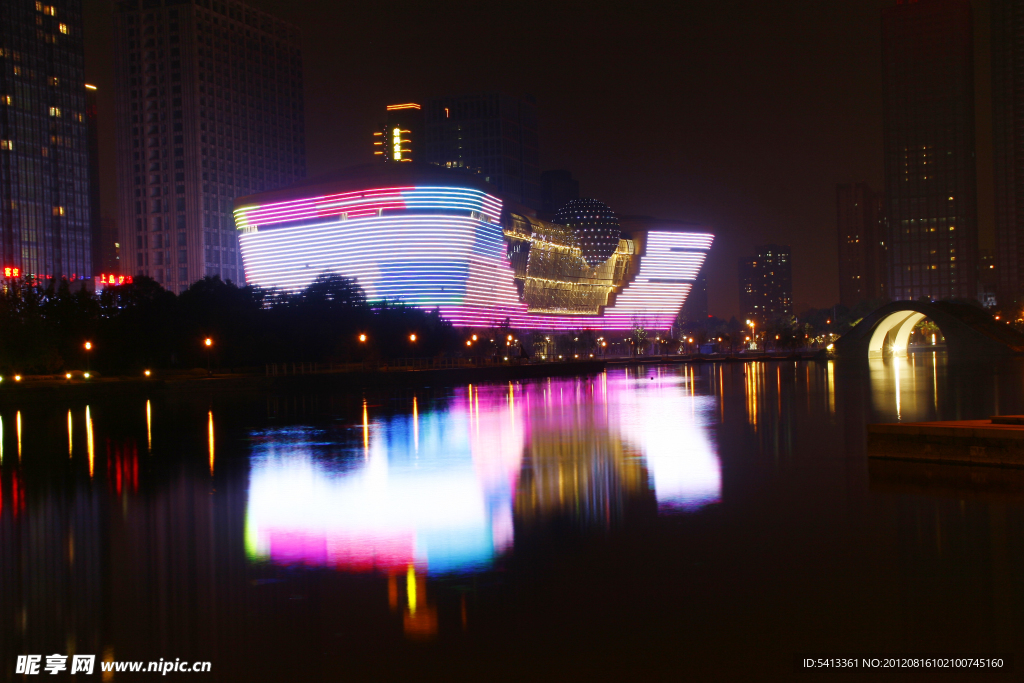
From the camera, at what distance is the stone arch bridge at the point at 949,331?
8794cm

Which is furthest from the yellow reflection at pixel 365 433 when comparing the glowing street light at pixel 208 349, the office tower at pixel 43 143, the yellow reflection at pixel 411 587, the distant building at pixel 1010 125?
the distant building at pixel 1010 125

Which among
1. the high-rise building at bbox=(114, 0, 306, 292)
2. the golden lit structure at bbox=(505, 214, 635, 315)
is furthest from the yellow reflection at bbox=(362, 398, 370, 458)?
the high-rise building at bbox=(114, 0, 306, 292)

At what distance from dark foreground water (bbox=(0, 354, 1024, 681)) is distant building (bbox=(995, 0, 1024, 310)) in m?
195

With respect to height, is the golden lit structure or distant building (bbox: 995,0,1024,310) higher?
distant building (bbox: 995,0,1024,310)

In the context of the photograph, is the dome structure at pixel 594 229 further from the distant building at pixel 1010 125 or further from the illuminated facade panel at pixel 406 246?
the distant building at pixel 1010 125

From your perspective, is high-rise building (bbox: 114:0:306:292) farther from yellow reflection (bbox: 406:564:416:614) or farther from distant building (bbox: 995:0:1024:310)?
yellow reflection (bbox: 406:564:416:614)

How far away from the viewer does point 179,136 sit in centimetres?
16138

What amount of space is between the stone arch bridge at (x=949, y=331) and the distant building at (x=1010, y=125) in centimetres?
10273

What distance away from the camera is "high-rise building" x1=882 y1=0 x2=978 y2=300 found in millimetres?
188000

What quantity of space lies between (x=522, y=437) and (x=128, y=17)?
164 metres

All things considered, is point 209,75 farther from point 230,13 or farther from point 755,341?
point 755,341

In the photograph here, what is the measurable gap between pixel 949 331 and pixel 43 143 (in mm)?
123792

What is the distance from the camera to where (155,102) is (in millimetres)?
161250

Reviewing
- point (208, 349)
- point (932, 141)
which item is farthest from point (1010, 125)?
point (208, 349)
